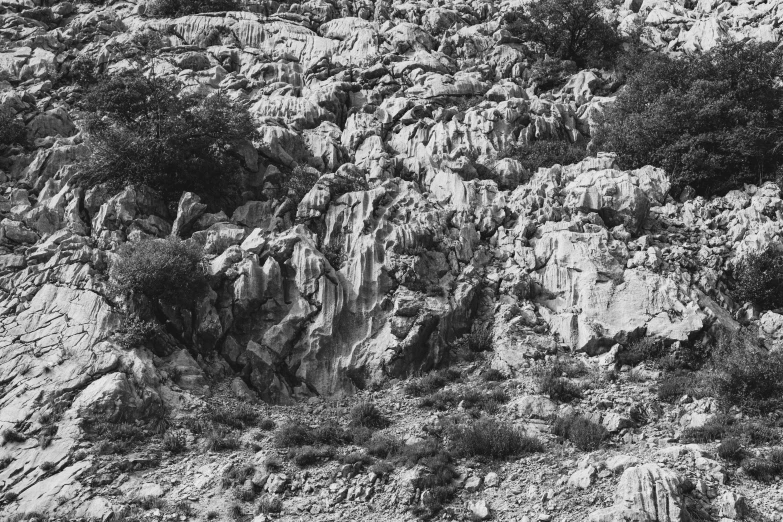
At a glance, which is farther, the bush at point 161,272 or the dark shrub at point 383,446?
the bush at point 161,272

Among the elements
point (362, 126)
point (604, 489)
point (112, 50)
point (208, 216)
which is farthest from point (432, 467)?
point (112, 50)

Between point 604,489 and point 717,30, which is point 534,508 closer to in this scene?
point 604,489

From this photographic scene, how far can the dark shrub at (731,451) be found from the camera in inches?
677

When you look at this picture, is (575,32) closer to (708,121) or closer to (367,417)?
(708,121)

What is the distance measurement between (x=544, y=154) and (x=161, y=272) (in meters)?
20.6

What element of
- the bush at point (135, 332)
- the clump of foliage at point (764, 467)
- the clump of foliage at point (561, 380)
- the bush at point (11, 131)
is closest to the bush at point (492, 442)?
the clump of foliage at point (561, 380)

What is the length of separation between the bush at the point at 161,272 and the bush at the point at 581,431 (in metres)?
13.5

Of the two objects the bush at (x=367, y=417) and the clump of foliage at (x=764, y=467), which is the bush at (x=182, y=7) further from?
the clump of foliage at (x=764, y=467)

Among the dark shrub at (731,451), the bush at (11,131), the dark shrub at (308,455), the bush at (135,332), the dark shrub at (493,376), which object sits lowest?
the dark shrub at (308,455)

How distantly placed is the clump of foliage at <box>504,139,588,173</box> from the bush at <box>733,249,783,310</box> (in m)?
11.1

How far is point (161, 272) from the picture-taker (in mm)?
22594

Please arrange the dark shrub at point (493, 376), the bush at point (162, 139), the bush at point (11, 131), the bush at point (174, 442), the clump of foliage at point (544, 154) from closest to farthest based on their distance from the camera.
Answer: the bush at point (174, 442)
the dark shrub at point (493, 376)
the bush at point (162, 139)
the bush at point (11, 131)
the clump of foliage at point (544, 154)

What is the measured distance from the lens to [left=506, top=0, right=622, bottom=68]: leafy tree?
44.1 meters

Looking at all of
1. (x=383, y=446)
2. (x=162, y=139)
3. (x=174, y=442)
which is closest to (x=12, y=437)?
(x=174, y=442)
